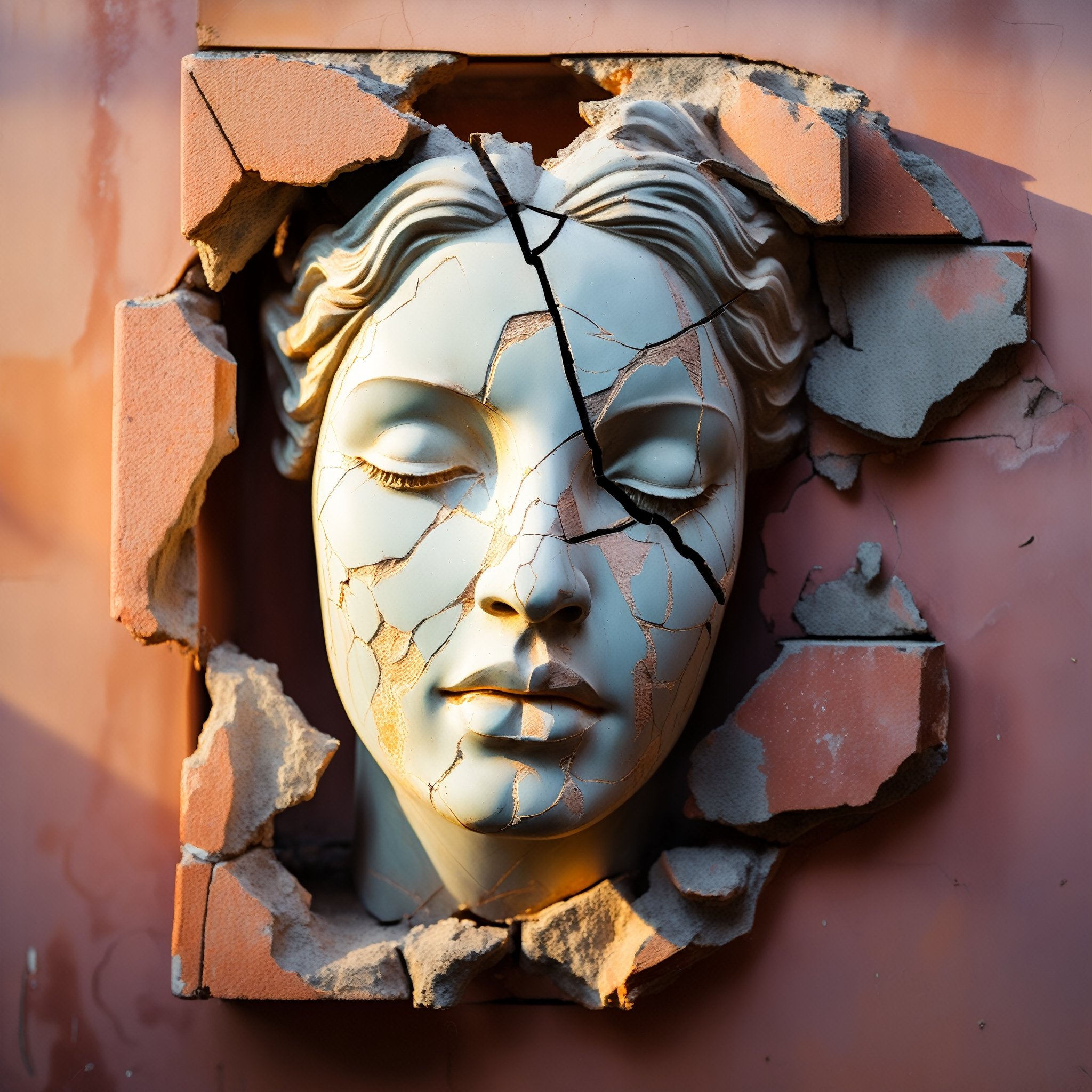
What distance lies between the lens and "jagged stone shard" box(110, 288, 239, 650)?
195 cm

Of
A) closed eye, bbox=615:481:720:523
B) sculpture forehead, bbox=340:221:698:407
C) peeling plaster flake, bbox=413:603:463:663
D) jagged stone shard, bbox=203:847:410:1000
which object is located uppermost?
sculpture forehead, bbox=340:221:698:407

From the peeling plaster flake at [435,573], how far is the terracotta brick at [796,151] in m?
0.72

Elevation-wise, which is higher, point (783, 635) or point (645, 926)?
point (783, 635)

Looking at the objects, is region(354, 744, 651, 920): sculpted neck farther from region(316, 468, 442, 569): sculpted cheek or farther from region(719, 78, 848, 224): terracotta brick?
region(719, 78, 848, 224): terracotta brick

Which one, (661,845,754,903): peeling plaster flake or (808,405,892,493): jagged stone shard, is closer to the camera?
(661,845,754,903): peeling plaster flake

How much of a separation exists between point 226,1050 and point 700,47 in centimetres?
179

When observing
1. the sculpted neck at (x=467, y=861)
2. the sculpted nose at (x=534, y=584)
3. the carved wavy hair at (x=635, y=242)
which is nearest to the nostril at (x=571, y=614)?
the sculpted nose at (x=534, y=584)

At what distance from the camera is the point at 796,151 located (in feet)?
6.48

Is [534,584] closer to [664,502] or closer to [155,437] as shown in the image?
[664,502]

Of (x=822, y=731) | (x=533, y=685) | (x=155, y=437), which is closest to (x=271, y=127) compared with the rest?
(x=155, y=437)

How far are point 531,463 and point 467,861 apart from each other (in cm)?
66

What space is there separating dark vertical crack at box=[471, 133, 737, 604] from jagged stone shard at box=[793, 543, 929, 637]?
22 cm

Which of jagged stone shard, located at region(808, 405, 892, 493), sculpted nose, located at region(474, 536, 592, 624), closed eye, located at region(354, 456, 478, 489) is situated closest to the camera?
sculpted nose, located at region(474, 536, 592, 624)

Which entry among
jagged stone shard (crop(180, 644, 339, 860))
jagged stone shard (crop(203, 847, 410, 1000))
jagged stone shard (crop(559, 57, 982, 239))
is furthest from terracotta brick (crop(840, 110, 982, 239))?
jagged stone shard (crop(203, 847, 410, 1000))
